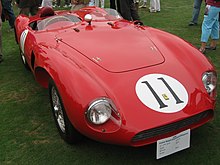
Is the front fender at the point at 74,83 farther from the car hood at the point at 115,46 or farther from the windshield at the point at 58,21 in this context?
the windshield at the point at 58,21

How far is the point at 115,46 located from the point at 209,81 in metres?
0.96

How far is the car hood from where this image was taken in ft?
8.70

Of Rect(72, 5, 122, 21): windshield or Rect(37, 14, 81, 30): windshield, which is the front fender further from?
Rect(72, 5, 122, 21): windshield

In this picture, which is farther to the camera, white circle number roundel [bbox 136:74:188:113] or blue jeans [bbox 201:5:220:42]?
blue jeans [bbox 201:5:220:42]

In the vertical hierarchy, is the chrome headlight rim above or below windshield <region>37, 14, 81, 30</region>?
below

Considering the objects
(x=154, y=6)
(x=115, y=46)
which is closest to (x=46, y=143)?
(x=115, y=46)

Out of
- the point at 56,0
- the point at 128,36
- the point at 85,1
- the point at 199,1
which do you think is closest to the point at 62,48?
the point at 128,36

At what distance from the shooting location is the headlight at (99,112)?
2.21m

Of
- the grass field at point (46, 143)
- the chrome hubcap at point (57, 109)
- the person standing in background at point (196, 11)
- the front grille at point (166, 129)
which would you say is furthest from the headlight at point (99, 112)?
the person standing in background at point (196, 11)

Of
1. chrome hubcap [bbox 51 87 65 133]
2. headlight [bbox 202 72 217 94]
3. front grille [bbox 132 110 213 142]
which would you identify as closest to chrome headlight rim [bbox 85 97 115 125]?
front grille [bbox 132 110 213 142]

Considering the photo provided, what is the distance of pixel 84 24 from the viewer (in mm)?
3557

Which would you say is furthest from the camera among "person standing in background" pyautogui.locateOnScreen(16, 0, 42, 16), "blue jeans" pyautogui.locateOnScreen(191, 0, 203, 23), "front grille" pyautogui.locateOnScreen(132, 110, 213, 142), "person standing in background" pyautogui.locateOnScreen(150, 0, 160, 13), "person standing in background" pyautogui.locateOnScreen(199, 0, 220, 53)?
"person standing in background" pyautogui.locateOnScreen(150, 0, 160, 13)

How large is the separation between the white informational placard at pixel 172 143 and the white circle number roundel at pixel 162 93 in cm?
21

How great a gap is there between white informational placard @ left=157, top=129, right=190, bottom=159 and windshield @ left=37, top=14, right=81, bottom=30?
203cm
